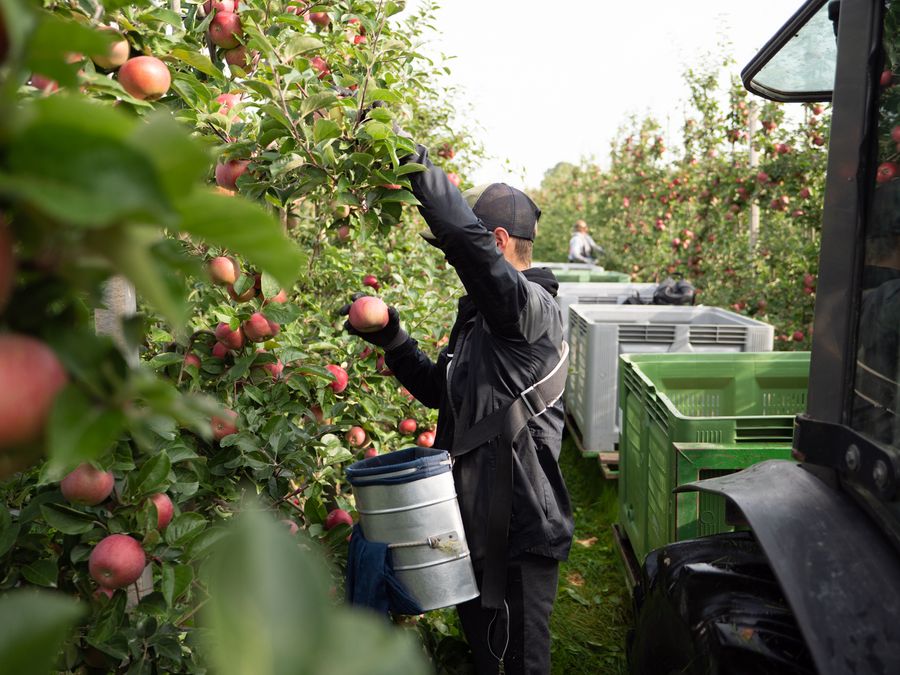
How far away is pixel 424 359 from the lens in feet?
7.77

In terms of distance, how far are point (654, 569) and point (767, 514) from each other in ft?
1.43

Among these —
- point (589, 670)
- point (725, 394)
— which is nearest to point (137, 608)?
point (589, 670)

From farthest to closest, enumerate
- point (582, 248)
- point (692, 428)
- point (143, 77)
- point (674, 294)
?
point (582, 248) → point (674, 294) → point (692, 428) → point (143, 77)

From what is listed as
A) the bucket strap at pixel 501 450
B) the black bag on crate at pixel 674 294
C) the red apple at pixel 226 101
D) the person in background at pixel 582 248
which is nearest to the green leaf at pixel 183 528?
the red apple at pixel 226 101

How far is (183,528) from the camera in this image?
1.16 metres

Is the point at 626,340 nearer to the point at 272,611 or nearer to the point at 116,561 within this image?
the point at 116,561

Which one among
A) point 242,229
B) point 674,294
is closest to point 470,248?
point 242,229

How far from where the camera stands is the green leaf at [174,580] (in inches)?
43.2

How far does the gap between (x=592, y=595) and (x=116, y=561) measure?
283cm

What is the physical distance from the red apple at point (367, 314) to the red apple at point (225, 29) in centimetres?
77

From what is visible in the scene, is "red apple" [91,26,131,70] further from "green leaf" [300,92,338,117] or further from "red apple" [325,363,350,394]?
"red apple" [325,363,350,394]

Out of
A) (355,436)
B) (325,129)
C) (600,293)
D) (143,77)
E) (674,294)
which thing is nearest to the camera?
(143,77)

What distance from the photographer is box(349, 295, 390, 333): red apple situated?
6.98 feet

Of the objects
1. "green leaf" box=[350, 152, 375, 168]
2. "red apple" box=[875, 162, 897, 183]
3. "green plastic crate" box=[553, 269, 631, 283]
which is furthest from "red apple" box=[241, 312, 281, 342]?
"green plastic crate" box=[553, 269, 631, 283]
